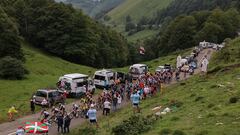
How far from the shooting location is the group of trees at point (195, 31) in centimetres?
15100

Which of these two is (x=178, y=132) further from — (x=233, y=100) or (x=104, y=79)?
(x=104, y=79)

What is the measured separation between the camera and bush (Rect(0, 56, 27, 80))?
202ft

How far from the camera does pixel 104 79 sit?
61.5 meters

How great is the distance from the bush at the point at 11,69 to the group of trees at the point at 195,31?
93791 mm

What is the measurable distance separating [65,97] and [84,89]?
16.5 feet

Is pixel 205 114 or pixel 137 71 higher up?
pixel 137 71

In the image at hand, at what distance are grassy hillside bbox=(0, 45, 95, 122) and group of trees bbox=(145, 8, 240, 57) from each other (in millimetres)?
66797

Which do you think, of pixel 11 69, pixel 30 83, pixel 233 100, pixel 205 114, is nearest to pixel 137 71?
pixel 30 83

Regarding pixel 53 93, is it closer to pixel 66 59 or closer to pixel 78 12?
pixel 66 59

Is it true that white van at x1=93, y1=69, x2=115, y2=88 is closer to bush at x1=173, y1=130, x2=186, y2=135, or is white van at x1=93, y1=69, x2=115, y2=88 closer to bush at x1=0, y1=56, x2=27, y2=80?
bush at x1=0, y1=56, x2=27, y2=80

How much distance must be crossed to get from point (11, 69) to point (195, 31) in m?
104

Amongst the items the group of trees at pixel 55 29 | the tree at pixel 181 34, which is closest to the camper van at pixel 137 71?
the group of trees at pixel 55 29

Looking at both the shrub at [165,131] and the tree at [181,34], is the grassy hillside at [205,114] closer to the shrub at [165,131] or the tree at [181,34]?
the shrub at [165,131]

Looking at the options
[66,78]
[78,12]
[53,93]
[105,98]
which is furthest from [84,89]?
[78,12]
